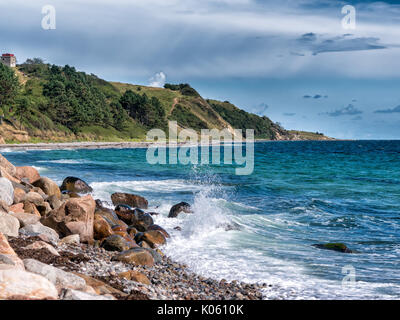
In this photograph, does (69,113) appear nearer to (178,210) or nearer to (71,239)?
(178,210)

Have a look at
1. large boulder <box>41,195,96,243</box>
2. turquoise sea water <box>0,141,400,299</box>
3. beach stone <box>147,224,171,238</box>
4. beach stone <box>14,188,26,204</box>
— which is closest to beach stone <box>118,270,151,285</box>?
turquoise sea water <box>0,141,400,299</box>

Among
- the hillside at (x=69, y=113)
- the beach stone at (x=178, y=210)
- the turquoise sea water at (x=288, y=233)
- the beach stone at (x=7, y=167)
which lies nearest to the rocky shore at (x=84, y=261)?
the turquoise sea water at (x=288, y=233)

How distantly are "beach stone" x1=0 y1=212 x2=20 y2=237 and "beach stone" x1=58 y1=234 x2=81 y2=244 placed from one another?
50.3 inches

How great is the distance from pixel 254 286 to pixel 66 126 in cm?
10423

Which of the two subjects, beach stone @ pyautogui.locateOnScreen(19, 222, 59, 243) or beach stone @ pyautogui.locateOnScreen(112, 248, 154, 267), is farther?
beach stone @ pyautogui.locateOnScreen(19, 222, 59, 243)

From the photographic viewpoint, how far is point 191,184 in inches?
1208

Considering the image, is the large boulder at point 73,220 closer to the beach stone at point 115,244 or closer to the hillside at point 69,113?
the beach stone at point 115,244

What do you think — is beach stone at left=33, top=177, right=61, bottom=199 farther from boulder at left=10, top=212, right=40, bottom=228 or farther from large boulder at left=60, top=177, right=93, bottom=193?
boulder at left=10, top=212, right=40, bottom=228

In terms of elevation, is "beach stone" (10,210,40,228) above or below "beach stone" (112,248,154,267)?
above

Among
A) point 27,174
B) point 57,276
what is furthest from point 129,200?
point 57,276

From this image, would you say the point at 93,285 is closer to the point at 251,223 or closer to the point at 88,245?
the point at 88,245

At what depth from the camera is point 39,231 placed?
10.9 m

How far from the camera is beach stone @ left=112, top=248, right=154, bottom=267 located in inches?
400

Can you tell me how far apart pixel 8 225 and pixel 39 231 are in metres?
0.98
